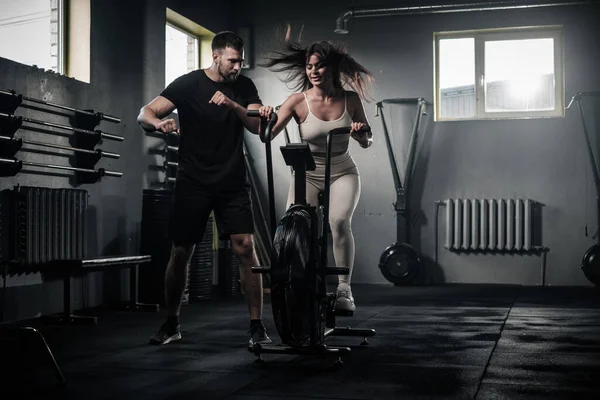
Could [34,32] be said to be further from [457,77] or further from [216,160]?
[457,77]

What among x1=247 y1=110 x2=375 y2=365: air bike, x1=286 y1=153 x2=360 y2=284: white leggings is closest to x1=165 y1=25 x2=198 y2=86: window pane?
x1=286 y1=153 x2=360 y2=284: white leggings

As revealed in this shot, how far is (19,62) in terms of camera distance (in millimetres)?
4879

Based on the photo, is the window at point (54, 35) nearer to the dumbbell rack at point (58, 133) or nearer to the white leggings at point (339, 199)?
the dumbbell rack at point (58, 133)

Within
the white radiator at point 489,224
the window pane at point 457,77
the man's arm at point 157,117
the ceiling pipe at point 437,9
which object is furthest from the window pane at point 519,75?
the man's arm at point 157,117

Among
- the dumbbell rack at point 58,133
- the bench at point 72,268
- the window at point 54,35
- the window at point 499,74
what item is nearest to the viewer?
the dumbbell rack at point 58,133

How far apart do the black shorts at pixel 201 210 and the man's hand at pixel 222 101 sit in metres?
0.43

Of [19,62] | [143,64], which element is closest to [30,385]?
[19,62]

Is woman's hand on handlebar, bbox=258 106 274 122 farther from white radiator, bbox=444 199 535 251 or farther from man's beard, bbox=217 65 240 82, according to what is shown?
white radiator, bbox=444 199 535 251

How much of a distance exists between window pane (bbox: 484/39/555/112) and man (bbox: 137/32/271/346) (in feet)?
14.7

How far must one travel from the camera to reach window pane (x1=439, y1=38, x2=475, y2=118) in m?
7.66

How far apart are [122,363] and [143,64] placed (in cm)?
341

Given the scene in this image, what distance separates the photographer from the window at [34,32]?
4879 mm

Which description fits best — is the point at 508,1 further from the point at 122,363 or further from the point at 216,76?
the point at 122,363

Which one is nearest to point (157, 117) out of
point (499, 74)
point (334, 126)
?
point (334, 126)
